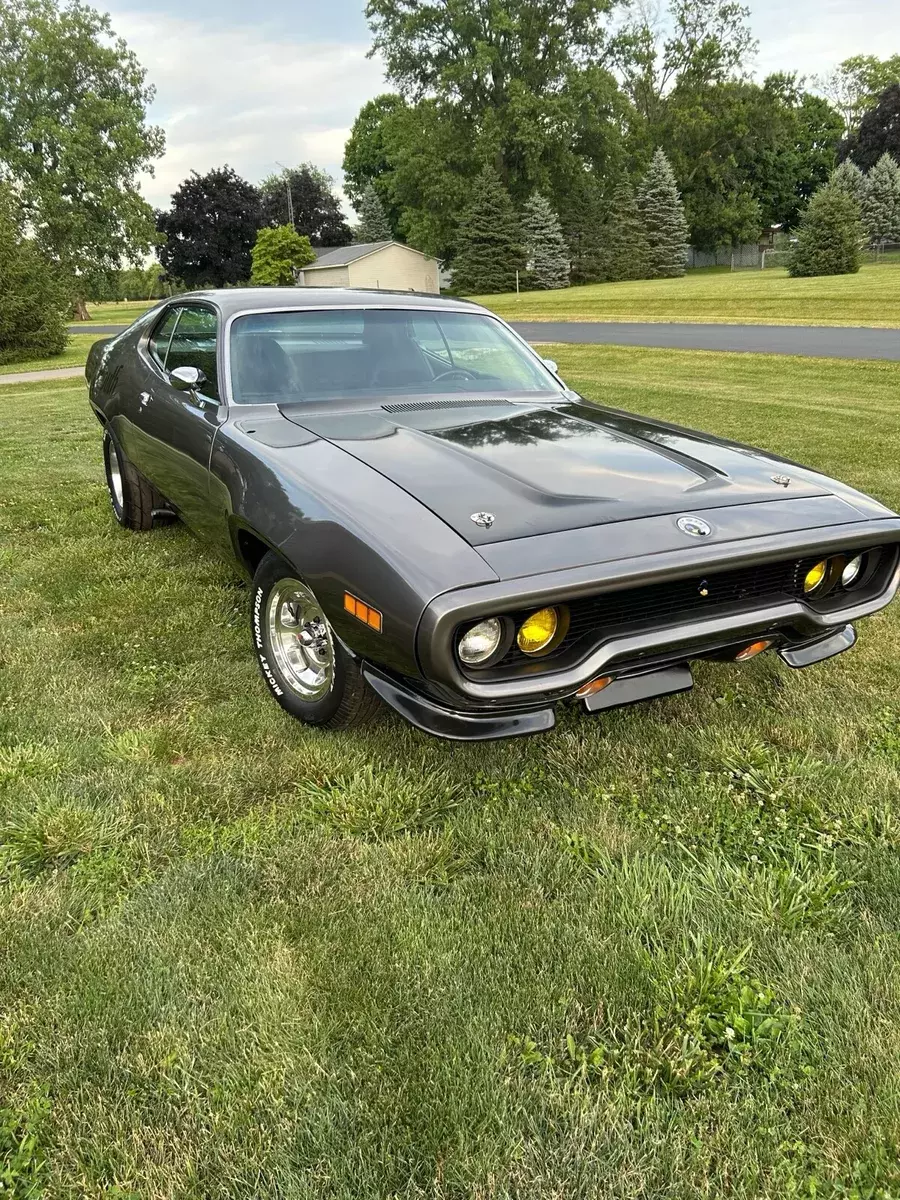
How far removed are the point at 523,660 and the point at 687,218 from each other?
62.4 metres

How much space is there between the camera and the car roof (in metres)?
3.78

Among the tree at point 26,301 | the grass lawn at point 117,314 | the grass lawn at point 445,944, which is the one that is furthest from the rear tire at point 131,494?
the grass lawn at point 117,314

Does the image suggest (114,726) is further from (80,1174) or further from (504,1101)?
(504,1101)

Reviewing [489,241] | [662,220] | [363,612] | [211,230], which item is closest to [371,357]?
[363,612]

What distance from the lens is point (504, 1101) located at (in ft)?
5.26

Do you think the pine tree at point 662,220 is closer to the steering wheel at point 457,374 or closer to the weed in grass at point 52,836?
the steering wheel at point 457,374

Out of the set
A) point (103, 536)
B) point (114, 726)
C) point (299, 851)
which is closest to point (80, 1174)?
point (299, 851)

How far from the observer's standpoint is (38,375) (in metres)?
17.1

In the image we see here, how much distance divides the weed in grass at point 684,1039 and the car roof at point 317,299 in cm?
307

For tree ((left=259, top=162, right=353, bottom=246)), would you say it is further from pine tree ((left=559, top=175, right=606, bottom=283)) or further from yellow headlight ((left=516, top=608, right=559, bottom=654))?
yellow headlight ((left=516, top=608, right=559, bottom=654))

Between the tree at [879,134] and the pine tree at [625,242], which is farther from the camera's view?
the tree at [879,134]

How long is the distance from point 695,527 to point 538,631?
0.56 meters

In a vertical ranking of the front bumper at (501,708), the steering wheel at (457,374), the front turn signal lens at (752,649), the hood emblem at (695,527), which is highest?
the steering wheel at (457,374)

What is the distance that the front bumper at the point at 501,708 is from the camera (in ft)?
7.50
